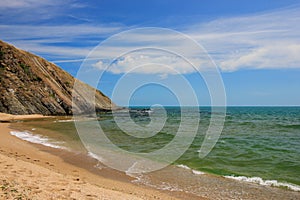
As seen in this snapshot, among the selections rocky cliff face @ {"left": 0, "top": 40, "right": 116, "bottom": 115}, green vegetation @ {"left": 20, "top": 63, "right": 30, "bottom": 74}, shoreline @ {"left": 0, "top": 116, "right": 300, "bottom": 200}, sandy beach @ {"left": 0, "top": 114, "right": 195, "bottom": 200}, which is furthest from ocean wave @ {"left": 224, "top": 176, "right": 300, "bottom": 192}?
green vegetation @ {"left": 20, "top": 63, "right": 30, "bottom": 74}

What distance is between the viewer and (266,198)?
9633 millimetres

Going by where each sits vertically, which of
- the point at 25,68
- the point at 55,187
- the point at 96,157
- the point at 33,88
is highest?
the point at 25,68

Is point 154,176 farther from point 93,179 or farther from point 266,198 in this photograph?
point 266,198

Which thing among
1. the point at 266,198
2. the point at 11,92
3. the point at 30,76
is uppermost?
the point at 30,76

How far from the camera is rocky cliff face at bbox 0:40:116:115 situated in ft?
195

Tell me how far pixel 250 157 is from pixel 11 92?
5600 cm

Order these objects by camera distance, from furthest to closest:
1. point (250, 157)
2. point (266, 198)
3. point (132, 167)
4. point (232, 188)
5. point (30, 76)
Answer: point (30, 76) → point (250, 157) → point (132, 167) → point (232, 188) → point (266, 198)

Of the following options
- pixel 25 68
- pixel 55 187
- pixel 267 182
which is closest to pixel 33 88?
pixel 25 68

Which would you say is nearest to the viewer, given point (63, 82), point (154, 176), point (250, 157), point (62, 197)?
point (62, 197)

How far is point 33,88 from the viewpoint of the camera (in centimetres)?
6350

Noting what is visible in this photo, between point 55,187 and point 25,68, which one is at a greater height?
point 25,68

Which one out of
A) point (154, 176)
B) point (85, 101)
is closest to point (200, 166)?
point (154, 176)

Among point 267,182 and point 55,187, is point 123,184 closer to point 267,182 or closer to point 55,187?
point 55,187

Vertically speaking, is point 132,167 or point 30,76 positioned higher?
point 30,76
